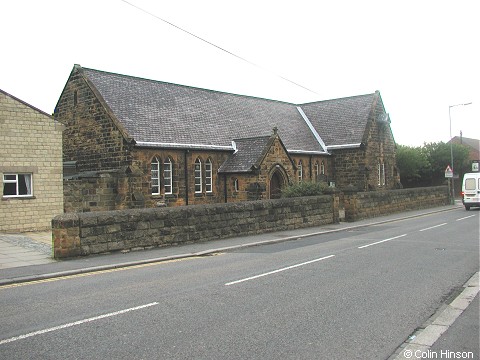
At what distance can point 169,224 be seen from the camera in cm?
1487

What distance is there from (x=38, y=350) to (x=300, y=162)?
2991 centimetres

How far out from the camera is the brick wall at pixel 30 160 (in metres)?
18.8

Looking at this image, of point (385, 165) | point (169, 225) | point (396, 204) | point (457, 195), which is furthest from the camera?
point (457, 195)

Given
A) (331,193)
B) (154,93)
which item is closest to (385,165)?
(331,193)

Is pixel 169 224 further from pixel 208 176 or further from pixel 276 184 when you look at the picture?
pixel 276 184

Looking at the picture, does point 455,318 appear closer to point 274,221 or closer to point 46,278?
point 46,278

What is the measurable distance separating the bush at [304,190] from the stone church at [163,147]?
2495mm

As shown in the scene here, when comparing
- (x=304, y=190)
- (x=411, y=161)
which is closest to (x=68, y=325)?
(x=304, y=190)

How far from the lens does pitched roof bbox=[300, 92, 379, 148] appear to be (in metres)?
37.6

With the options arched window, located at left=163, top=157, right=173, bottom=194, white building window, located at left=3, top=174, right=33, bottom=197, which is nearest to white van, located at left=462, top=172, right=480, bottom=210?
arched window, located at left=163, top=157, right=173, bottom=194

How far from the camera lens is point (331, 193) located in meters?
23.6

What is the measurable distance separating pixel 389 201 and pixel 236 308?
82.3ft

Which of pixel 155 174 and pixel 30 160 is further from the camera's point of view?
pixel 155 174

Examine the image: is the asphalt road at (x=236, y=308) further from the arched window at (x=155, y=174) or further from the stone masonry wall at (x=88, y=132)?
the stone masonry wall at (x=88, y=132)
